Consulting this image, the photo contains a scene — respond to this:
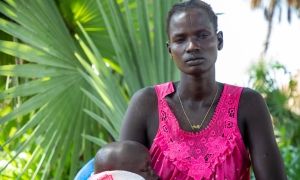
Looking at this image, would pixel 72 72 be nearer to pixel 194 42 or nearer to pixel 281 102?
pixel 194 42

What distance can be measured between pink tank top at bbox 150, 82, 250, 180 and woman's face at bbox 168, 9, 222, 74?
18 cm

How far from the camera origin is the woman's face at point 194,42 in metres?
2.04

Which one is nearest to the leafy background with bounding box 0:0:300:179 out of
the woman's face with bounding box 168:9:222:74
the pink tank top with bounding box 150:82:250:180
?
the pink tank top with bounding box 150:82:250:180

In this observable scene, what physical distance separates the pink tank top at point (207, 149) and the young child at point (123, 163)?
0.14 metres

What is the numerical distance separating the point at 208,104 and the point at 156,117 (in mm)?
190

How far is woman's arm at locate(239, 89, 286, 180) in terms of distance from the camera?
207 centimetres

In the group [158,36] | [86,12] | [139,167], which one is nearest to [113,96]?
[158,36]

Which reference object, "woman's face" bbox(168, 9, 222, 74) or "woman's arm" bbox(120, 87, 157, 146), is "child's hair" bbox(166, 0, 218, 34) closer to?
"woman's face" bbox(168, 9, 222, 74)

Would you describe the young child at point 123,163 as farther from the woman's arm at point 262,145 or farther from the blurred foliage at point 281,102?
the blurred foliage at point 281,102

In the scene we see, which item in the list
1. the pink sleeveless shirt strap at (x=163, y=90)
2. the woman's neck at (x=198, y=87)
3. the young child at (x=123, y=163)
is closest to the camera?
the young child at (x=123, y=163)

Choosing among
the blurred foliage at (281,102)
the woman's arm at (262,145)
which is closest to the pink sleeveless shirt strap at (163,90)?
the woman's arm at (262,145)

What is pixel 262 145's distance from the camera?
6.80ft

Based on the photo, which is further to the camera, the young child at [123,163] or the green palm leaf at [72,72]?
the green palm leaf at [72,72]

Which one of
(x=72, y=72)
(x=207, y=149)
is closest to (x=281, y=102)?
(x=72, y=72)
